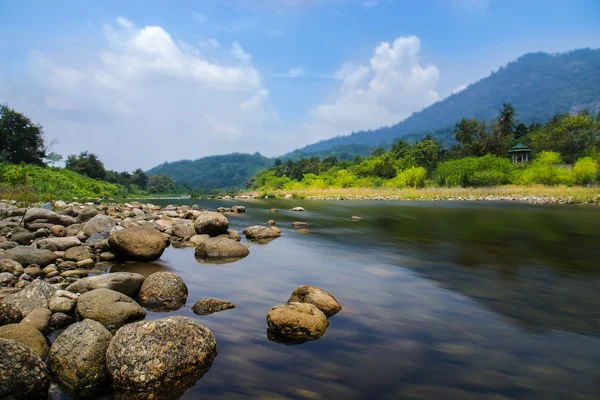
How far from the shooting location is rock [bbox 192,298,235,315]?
7.31 meters

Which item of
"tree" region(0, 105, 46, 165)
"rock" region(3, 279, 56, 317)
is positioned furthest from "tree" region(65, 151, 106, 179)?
"rock" region(3, 279, 56, 317)

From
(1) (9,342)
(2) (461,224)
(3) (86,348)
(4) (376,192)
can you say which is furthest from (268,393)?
(4) (376,192)

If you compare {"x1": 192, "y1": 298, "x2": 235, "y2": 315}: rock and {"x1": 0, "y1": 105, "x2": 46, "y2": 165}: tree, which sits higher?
{"x1": 0, "y1": 105, "x2": 46, "y2": 165}: tree

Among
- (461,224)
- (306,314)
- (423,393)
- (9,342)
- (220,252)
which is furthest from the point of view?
(461,224)

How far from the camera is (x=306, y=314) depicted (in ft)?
21.1

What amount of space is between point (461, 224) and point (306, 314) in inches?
730

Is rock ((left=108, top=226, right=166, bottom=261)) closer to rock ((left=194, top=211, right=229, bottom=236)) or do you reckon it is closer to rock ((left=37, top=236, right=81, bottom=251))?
rock ((left=37, top=236, right=81, bottom=251))

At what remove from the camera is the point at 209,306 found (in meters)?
7.44

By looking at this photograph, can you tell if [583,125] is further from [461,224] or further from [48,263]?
[48,263]

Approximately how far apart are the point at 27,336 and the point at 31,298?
1.71m

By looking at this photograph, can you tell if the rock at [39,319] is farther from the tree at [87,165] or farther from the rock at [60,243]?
the tree at [87,165]

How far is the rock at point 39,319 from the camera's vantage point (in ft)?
19.7

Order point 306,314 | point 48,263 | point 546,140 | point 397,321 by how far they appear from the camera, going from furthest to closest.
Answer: point 546,140, point 48,263, point 397,321, point 306,314

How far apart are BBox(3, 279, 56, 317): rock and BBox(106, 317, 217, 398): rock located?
→ 111 inches
